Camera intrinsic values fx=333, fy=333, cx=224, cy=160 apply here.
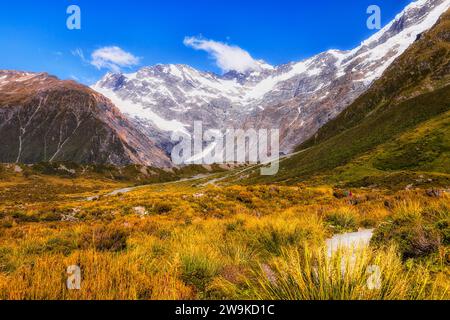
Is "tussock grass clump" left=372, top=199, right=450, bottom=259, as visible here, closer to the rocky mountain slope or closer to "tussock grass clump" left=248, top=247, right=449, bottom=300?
"tussock grass clump" left=248, top=247, right=449, bottom=300

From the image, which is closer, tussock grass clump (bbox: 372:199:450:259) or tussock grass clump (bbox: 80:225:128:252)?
tussock grass clump (bbox: 372:199:450:259)

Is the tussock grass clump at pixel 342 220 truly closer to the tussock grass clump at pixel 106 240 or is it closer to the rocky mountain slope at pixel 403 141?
the tussock grass clump at pixel 106 240

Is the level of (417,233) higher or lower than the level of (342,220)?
higher

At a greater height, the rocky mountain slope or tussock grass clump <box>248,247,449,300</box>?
the rocky mountain slope

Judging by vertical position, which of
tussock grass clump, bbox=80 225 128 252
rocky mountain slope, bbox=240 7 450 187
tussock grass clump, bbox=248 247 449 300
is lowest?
tussock grass clump, bbox=80 225 128 252

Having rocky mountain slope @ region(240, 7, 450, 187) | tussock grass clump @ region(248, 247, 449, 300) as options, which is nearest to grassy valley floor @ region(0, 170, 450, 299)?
tussock grass clump @ region(248, 247, 449, 300)

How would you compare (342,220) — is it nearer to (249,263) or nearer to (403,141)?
(249,263)

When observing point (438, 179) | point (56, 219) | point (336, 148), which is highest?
point (336, 148)

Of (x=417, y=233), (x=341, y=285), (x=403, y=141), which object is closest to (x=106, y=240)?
(x=341, y=285)

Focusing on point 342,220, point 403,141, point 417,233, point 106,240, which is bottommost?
point 106,240
